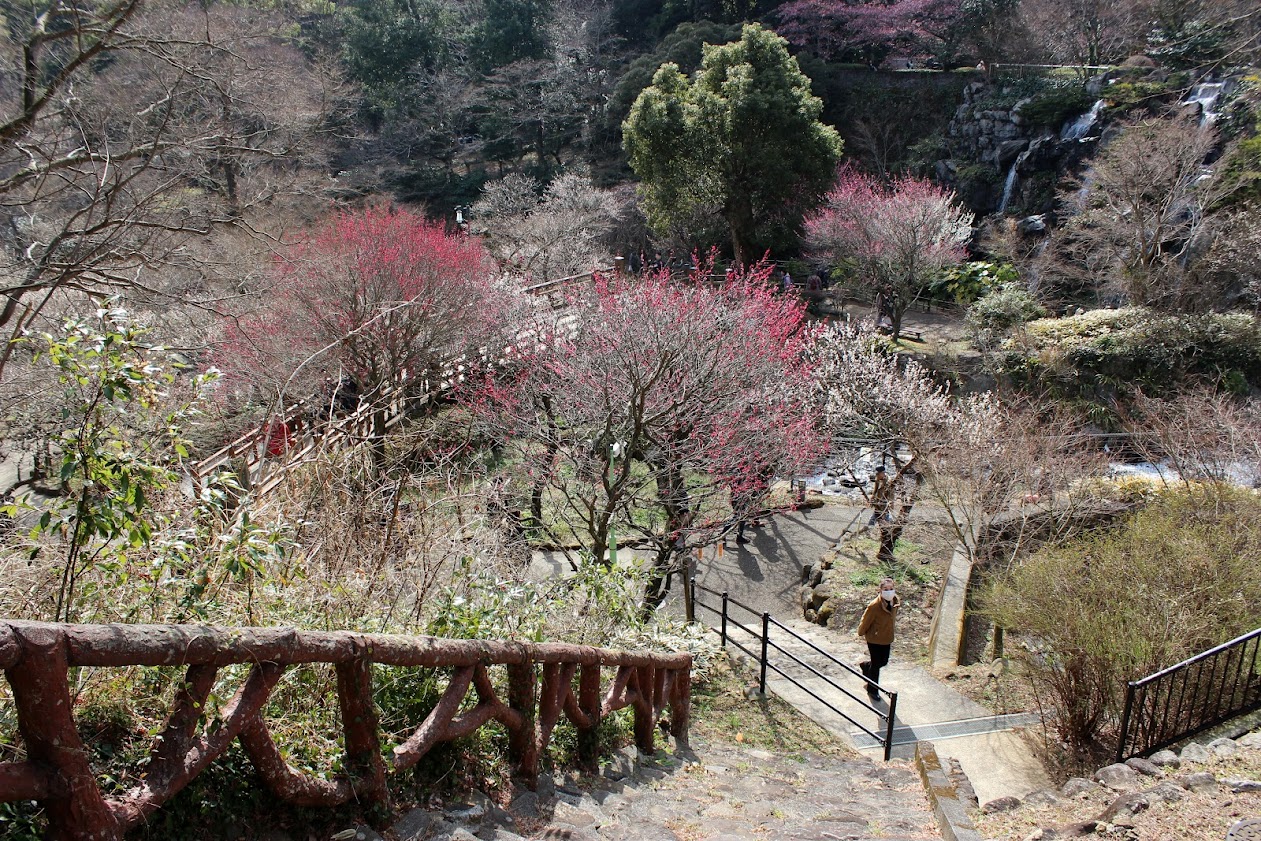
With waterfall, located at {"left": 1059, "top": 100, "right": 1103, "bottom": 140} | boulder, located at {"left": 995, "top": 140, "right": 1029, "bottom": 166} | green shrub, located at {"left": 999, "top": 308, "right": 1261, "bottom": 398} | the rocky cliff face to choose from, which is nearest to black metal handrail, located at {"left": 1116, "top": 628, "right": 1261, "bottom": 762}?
green shrub, located at {"left": 999, "top": 308, "right": 1261, "bottom": 398}

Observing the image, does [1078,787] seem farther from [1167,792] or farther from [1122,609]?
[1122,609]

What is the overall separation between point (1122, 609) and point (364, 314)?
11.5 metres

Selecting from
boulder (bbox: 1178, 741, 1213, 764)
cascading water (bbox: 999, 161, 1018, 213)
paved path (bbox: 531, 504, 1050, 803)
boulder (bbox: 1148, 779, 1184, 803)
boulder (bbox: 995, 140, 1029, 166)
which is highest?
boulder (bbox: 995, 140, 1029, 166)

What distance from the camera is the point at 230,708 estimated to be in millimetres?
2324

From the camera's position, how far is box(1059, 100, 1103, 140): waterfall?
25866mm

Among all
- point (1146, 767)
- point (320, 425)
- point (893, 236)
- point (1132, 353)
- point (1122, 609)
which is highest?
point (893, 236)

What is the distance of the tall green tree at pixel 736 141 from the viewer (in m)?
24.9

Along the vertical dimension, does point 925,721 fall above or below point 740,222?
below

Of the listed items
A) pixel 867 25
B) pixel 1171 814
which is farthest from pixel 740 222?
pixel 1171 814

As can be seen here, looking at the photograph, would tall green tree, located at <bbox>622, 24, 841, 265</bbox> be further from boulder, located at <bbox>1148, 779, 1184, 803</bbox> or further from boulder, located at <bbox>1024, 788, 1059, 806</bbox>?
boulder, located at <bbox>1148, 779, 1184, 803</bbox>

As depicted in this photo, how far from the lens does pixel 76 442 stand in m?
2.74

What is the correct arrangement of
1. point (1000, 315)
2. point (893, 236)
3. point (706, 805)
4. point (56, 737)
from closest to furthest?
point (56, 737) < point (706, 805) < point (1000, 315) < point (893, 236)

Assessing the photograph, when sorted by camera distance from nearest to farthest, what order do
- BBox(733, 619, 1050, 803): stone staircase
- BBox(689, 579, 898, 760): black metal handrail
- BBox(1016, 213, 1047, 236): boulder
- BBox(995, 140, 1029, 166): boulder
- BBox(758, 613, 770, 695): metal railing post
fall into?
1. BBox(689, 579, 898, 760): black metal handrail
2. BBox(733, 619, 1050, 803): stone staircase
3. BBox(758, 613, 770, 695): metal railing post
4. BBox(1016, 213, 1047, 236): boulder
5. BBox(995, 140, 1029, 166): boulder

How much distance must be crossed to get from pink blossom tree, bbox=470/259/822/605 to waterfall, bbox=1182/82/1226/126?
60.5ft
